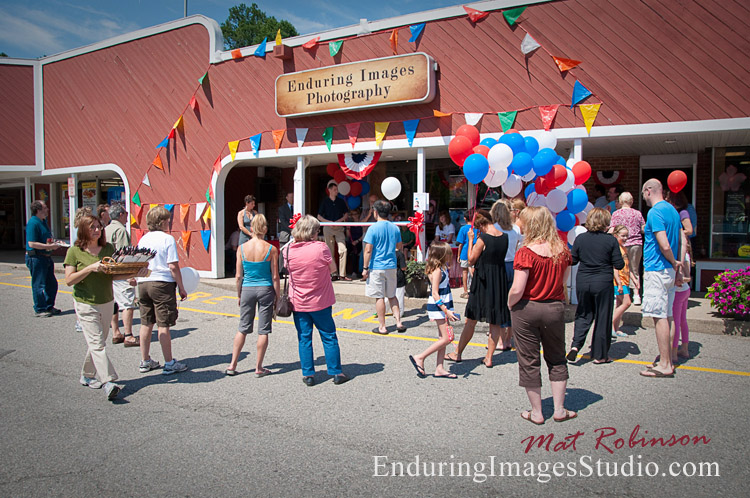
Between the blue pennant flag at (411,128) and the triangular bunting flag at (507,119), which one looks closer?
the triangular bunting flag at (507,119)

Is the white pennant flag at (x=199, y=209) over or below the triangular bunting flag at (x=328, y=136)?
below

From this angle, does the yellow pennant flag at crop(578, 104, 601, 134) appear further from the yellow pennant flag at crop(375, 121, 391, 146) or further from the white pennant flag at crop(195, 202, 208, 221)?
the white pennant flag at crop(195, 202, 208, 221)

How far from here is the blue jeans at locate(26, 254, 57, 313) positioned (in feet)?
28.2

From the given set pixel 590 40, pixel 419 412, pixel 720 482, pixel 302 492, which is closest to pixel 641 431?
pixel 720 482

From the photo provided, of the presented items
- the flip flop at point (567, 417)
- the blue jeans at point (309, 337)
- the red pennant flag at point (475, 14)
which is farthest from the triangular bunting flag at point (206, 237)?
the flip flop at point (567, 417)

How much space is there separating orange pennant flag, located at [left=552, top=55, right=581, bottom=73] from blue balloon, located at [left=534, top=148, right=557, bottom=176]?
8.24 feet

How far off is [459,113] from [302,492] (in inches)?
316

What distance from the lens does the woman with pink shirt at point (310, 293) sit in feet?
16.9

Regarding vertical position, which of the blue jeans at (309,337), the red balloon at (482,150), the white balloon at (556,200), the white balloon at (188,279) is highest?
the red balloon at (482,150)

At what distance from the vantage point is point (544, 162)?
7211 mm

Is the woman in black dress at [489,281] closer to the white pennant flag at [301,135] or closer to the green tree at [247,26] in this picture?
the white pennant flag at [301,135]

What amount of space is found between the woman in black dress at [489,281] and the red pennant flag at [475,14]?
544 centimetres

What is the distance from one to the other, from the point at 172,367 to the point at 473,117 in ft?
22.1

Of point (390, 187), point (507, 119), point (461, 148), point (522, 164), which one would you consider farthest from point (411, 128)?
point (522, 164)
